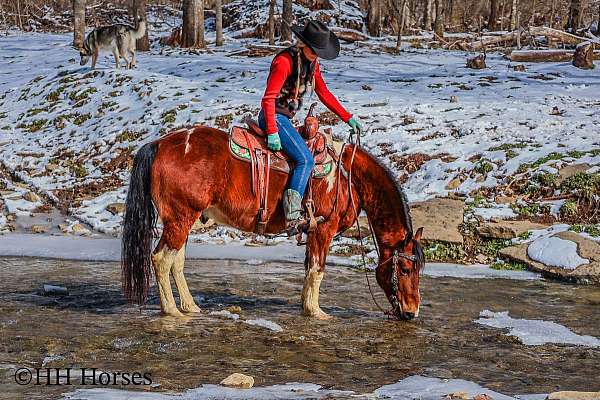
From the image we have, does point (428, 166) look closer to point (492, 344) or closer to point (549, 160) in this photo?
point (549, 160)

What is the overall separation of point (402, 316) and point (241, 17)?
27205 millimetres

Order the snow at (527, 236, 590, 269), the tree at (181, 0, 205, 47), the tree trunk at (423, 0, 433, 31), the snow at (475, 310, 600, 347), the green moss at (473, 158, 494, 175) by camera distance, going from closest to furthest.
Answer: the snow at (475, 310, 600, 347) < the snow at (527, 236, 590, 269) < the green moss at (473, 158, 494, 175) < the tree at (181, 0, 205, 47) < the tree trunk at (423, 0, 433, 31)

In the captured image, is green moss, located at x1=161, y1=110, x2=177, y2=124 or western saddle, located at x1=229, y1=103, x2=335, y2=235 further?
green moss, located at x1=161, y1=110, x2=177, y2=124

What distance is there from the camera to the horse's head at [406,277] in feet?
21.8

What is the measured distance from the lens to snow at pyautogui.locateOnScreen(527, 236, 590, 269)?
344 inches

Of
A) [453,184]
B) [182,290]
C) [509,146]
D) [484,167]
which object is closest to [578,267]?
[453,184]

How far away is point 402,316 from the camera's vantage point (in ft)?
21.9

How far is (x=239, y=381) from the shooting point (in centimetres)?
455

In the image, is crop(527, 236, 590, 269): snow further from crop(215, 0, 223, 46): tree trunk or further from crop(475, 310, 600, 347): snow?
crop(215, 0, 223, 46): tree trunk

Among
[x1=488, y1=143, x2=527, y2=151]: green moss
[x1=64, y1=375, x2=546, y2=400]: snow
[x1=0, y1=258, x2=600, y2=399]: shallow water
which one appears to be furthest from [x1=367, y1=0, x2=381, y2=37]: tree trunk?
[x1=64, y1=375, x2=546, y2=400]: snow

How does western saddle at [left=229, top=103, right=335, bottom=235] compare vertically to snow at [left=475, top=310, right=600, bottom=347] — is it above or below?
above

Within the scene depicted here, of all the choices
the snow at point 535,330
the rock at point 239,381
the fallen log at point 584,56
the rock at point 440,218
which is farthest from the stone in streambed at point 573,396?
the fallen log at point 584,56

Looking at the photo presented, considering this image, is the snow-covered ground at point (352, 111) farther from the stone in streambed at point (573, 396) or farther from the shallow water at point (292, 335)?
the stone in streambed at point (573, 396)

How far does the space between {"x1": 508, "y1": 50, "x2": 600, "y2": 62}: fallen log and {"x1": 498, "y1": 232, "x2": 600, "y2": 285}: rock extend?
12.0 m
